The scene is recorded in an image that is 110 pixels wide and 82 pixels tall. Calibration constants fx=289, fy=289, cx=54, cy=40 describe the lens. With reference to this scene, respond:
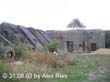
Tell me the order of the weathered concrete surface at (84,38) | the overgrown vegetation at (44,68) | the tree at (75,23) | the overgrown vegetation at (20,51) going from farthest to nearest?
the tree at (75,23)
the weathered concrete surface at (84,38)
the overgrown vegetation at (20,51)
the overgrown vegetation at (44,68)

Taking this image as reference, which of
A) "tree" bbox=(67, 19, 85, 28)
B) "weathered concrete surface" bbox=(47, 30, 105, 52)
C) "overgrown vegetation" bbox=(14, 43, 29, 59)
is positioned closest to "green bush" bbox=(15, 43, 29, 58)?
"overgrown vegetation" bbox=(14, 43, 29, 59)

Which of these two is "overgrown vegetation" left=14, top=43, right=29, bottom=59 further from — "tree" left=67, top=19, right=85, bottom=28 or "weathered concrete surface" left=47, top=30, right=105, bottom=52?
"tree" left=67, top=19, right=85, bottom=28

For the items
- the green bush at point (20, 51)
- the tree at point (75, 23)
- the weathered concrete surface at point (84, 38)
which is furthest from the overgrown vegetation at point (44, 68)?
the tree at point (75, 23)

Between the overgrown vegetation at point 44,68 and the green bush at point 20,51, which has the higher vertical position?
the green bush at point 20,51

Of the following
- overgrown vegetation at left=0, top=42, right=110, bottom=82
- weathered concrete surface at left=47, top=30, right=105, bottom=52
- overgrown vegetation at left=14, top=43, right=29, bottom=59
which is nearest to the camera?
overgrown vegetation at left=0, top=42, right=110, bottom=82

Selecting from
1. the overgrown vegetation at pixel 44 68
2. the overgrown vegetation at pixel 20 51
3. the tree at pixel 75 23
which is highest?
the tree at pixel 75 23

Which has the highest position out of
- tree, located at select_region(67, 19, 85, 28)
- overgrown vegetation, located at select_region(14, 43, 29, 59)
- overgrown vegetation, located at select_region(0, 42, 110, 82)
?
tree, located at select_region(67, 19, 85, 28)

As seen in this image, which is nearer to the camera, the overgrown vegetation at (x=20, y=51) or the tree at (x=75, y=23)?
the overgrown vegetation at (x=20, y=51)

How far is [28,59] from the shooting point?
13875 millimetres

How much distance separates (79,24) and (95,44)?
110ft

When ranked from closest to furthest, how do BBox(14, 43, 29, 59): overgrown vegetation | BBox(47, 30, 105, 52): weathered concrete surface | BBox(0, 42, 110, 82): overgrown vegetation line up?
BBox(0, 42, 110, 82): overgrown vegetation < BBox(14, 43, 29, 59): overgrown vegetation < BBox(47, 30, 105, 52): weathered concrete surface

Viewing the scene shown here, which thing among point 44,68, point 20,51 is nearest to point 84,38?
point 20,51

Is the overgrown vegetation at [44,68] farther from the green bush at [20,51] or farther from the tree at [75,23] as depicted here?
the tree at [75,23]

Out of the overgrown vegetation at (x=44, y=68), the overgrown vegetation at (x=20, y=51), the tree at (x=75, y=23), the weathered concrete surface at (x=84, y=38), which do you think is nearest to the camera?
the overgrown vegetation at (x=44, y=68)
